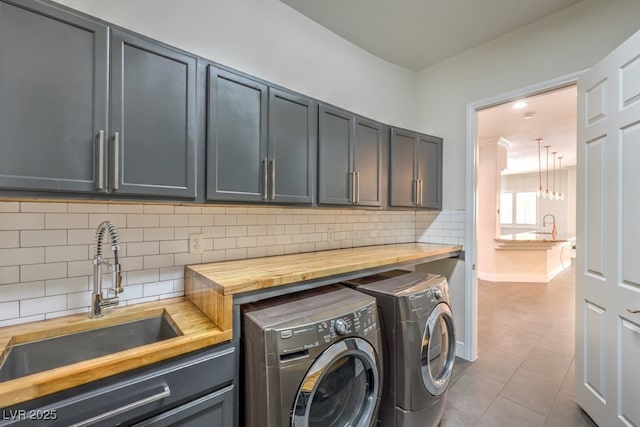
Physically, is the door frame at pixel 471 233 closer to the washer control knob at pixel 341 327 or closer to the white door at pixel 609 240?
the white door at pixel 609 240

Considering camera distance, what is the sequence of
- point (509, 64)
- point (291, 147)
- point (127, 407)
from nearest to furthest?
point (127, 407) → point (291, 147) → point (509, 64)

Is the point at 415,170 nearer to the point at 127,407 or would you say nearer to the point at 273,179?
the point at 273,179

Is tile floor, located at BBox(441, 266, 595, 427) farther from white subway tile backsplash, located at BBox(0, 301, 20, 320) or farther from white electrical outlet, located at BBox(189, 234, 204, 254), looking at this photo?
white subway tile backsplash, located at BBox(0, 301, 20, 320)

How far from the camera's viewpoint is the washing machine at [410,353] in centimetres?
158

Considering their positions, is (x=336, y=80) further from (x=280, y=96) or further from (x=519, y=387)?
(x=519, y=387)

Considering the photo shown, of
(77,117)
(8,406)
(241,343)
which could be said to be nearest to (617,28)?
(241,343)

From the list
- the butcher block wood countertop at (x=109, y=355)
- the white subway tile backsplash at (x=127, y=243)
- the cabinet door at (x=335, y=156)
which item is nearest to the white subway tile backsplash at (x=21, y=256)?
the white subway tile backsplash at (x=127, y=243)

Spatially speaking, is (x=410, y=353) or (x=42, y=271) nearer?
(x=42, y=271)

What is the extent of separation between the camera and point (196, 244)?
172 centimetres

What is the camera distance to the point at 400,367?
158 cm

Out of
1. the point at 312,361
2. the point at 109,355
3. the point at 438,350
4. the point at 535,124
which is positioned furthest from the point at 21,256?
the point at 535,124

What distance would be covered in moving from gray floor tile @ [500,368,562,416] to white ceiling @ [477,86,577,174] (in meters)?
2.27

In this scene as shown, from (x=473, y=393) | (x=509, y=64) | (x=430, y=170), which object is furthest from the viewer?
(x=430, y=170)

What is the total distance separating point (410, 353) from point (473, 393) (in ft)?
3.61
